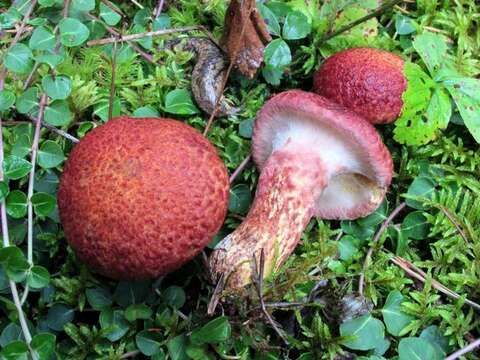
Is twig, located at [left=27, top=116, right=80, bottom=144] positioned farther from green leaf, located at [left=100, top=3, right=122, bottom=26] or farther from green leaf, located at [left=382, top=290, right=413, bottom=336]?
green leaf, located at [left=382, top=290, right=413, bottom=336]

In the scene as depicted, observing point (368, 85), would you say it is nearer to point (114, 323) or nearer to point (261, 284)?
point (261, 284)

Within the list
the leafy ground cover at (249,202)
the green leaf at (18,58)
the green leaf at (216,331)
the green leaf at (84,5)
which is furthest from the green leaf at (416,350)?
the green leaf at (84,5)

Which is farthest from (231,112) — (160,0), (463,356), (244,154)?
(463,356)

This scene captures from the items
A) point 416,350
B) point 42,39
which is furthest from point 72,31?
Answer: point 416,350

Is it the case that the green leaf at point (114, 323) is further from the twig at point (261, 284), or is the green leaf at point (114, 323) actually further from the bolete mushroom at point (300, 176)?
the twig at point (261, 284)

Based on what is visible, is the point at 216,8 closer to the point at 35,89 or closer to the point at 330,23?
the point at 330,23

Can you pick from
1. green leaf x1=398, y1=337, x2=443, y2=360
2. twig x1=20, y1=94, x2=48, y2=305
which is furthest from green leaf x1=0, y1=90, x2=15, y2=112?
green leaf x1=398, y1=337, x2=443, y2=360

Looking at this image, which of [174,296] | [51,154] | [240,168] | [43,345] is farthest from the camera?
[240,168]
